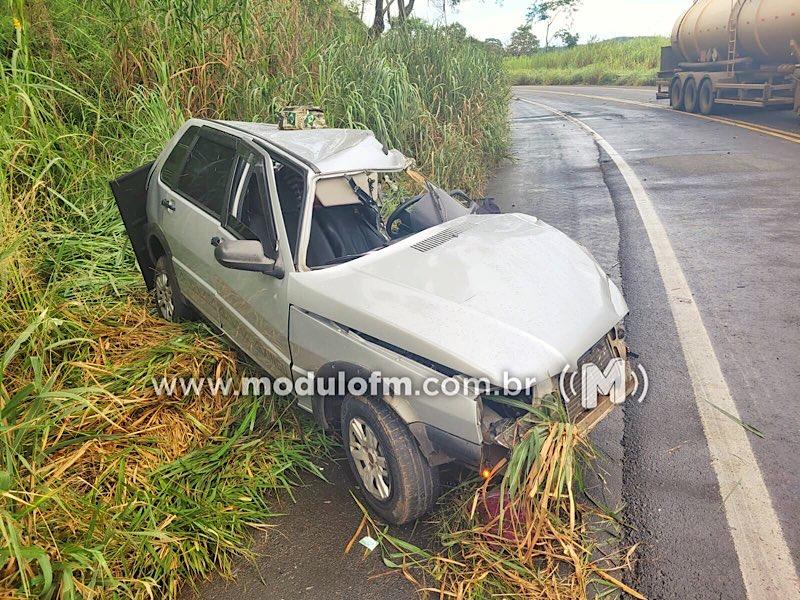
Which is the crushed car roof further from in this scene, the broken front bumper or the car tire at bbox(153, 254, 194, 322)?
the broken front bumper

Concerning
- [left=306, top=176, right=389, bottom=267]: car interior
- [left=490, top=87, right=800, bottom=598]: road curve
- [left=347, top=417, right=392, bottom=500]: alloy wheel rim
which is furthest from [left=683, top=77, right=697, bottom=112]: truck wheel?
[left=347, top=417, right=392, bottom=500]: alloy wheel rim

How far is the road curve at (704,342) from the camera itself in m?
2.98

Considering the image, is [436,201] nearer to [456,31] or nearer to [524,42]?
[456,31]

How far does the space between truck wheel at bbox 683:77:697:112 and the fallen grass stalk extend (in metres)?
17.9

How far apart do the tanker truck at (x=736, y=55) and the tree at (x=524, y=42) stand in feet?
133

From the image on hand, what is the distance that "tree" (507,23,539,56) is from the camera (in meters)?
58.3

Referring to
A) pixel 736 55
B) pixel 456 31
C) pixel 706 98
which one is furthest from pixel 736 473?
pixel 706 98

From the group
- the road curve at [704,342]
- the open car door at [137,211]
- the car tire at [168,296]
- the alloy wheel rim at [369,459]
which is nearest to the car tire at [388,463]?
the alloy wheel rim at [369,459]

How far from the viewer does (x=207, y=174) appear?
450cm

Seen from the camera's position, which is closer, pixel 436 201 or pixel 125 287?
pixel 436 201

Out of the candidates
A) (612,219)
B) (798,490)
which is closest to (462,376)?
(798,490)

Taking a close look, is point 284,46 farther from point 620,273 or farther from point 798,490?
point 798,490

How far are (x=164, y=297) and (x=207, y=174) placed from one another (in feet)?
3.74

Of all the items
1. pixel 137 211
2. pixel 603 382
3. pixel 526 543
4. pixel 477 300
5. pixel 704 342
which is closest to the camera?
pixel 526 543
